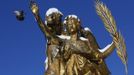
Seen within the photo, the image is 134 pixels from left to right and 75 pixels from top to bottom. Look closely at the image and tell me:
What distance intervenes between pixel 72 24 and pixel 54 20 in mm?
418

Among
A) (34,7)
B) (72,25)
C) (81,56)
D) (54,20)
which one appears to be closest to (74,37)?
(72,25)

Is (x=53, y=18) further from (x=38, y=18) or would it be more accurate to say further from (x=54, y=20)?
(x=38, y=18)

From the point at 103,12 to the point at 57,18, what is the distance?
3.53 ft

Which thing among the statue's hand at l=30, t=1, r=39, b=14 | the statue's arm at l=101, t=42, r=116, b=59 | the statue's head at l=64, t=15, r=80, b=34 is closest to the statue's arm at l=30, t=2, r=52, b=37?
the statue's hand at l=30, t=1, r=39, b=14

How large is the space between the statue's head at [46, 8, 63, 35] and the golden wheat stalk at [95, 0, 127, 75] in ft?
3.17

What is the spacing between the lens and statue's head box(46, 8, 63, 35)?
520 inches

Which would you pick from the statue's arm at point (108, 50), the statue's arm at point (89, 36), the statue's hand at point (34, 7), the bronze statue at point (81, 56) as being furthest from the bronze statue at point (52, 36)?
the statue's arm at point (108, 50)

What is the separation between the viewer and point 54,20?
13.2 metres

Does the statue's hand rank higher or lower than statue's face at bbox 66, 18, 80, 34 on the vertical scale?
higher

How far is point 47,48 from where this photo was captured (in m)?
13.0

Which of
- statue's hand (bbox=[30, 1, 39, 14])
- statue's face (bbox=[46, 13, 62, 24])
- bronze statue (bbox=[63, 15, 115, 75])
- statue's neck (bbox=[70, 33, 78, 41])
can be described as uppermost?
statue's hand (bbox=[30, 1, 39, 14])

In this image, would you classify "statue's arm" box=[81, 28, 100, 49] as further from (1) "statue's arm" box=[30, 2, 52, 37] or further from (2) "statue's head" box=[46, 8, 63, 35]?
(1) "statue's arm" box=[30, 2, 52, 37]

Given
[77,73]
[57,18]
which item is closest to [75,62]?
[77,73]

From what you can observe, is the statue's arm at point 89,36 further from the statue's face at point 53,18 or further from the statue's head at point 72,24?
the statue's face at point 53,18
